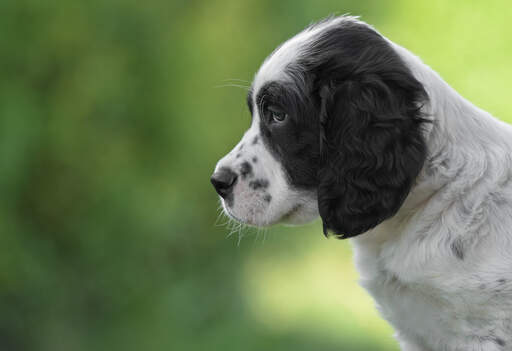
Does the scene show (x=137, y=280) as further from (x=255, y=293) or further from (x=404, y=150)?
(x=404, y=150)

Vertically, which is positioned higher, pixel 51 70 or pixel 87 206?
pixel 51 70

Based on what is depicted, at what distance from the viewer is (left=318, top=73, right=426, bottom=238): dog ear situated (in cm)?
303

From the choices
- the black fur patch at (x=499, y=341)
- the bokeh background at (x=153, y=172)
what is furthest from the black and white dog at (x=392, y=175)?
the bokeh background at (x=153, y=172)

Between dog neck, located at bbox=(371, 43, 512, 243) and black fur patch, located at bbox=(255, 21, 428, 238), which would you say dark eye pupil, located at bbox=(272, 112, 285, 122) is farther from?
dog neck, located at bbox=(371, 43, 512, 243)

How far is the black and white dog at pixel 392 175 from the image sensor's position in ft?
9.93

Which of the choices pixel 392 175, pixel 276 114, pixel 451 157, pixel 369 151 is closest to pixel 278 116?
pixel 276 114

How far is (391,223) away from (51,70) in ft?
13.1

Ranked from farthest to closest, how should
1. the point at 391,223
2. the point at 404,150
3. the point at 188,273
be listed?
the point at 188,273 < the point at 391,223 < the point at 404,150

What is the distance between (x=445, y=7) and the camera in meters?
6.51

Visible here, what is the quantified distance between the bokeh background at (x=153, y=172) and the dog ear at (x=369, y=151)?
2853 millimetres

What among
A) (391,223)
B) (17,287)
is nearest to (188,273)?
(17,287)

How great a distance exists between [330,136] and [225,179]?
1.70 feet

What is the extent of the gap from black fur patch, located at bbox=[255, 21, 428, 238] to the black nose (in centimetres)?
23

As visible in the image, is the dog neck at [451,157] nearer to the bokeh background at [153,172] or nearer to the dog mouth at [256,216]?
the dog mouth at [256,216]
